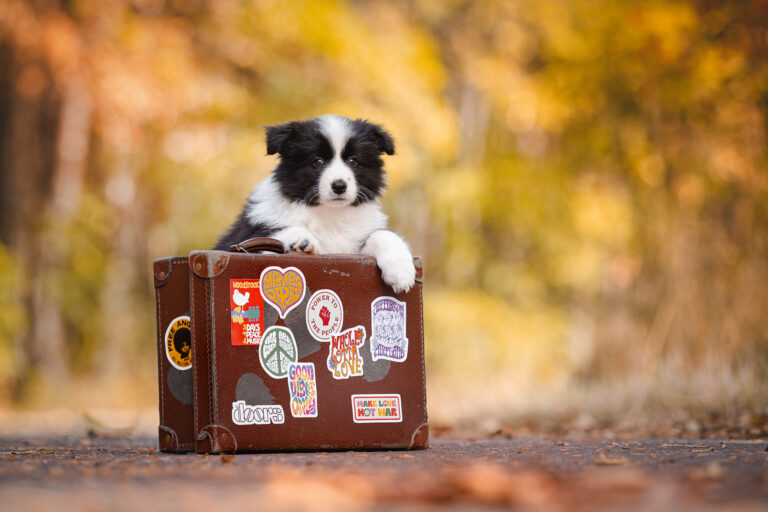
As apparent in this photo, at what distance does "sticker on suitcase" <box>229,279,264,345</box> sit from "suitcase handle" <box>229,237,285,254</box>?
0.58ft

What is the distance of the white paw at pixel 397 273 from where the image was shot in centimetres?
318

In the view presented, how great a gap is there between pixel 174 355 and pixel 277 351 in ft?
1.44

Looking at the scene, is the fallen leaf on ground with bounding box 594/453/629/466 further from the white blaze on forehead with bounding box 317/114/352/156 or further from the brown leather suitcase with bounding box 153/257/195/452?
the white blaze on forehead with bounding box 317/114/352/156

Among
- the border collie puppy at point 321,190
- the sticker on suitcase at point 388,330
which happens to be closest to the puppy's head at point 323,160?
the border collie puppy at point 321,190

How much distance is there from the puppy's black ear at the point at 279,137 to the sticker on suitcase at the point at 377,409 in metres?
1.31

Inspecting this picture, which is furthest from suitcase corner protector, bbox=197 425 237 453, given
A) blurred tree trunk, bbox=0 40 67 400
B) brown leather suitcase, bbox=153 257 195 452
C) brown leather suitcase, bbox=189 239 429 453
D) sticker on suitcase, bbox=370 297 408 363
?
blurred tree trunk, bbox=0 40 67 400

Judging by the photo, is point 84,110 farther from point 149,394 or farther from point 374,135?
point 374,135

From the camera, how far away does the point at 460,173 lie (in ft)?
26.6

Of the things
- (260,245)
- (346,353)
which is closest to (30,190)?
(260,245)

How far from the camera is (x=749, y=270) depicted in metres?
6.89

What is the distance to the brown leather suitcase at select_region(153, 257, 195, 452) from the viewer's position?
3148 mm

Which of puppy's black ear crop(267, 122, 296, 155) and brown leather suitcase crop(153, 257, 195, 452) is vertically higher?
puppy's black ear crop(267, 122, 296, 155)

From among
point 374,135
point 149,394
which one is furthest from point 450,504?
point 149,394

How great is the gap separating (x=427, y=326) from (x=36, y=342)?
4.94 metres
